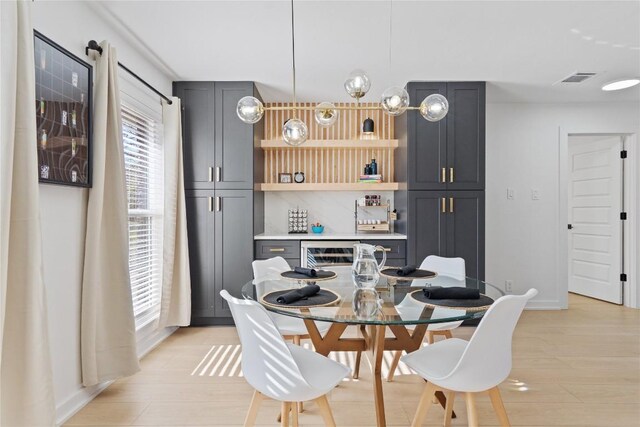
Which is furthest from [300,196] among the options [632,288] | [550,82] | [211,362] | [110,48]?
[632,288]

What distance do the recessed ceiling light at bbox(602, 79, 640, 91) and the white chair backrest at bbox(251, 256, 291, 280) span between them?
3690 mm

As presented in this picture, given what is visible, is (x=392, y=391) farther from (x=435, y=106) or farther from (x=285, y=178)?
(x=285, y=178)

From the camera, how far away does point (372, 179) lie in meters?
4.25

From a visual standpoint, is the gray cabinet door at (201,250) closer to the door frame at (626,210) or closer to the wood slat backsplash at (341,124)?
the wood slat backsplash at (341,124)

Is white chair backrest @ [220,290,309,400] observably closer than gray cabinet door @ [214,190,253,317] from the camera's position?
Yes

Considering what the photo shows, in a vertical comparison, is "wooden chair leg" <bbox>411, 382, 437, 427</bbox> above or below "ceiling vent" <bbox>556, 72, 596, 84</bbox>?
below

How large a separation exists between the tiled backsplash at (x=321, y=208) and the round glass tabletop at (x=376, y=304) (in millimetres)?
2218

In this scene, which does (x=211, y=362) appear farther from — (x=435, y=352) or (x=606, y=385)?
(x=606, y=385)

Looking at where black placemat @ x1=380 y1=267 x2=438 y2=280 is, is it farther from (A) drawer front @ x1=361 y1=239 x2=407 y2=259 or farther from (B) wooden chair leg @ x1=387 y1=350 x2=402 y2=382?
(A) drawer front @ x1=361 y1=239 x2=407 y2=259

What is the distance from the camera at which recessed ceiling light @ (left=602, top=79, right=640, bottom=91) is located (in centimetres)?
366

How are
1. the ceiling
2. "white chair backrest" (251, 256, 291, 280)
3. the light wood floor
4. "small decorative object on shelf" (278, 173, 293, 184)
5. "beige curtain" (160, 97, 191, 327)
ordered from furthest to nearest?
"small decorative object on shelf" (278, 173, 293, 184) < "beige curtain" (160, 97, 191, 327) < "white chair backrest" (251, 256, 291, 280) < the ceiling < the light wood floor

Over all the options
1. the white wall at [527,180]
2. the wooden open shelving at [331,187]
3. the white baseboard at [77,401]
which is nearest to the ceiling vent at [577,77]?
the white wall at [527,180]

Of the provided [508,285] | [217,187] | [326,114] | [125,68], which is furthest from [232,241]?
[508,285]

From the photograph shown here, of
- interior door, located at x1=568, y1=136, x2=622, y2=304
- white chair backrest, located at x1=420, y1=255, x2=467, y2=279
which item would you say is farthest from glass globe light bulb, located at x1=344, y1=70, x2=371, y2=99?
interior door, located at x1=568, y1=136, x2=622, y2=304
